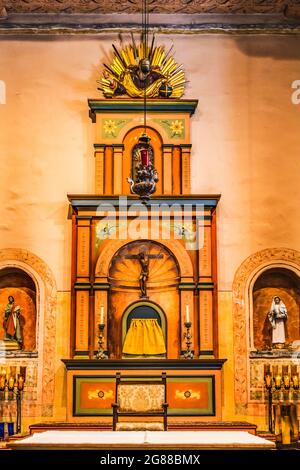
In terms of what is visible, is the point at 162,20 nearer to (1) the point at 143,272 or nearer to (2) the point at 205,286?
(1) the point at 143,272

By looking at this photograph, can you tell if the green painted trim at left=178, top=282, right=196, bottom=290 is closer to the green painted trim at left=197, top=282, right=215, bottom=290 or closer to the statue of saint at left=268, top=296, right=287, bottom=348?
the green painted trim at left=197, top=282, right=215, bottom=290

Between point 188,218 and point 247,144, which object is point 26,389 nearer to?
point 188,218

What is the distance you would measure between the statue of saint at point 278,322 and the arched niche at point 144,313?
139cm

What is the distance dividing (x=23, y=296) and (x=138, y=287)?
1575mm

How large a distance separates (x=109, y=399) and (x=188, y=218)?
2524 millimetres

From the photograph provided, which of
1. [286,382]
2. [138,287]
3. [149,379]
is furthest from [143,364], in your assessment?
[286,382]

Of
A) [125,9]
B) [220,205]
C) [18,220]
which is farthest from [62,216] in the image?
[125,9]

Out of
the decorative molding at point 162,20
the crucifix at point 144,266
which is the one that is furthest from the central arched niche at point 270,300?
the decorative molding at point 162,20

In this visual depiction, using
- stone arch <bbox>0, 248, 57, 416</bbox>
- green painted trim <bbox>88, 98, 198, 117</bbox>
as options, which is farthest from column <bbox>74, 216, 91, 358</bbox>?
green painted trim <bbox>88, 98, 198, 117</bbox>

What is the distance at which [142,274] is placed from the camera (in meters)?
9.88

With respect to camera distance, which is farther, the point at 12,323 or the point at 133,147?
the point at 133,147

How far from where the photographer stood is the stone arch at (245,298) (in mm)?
9711

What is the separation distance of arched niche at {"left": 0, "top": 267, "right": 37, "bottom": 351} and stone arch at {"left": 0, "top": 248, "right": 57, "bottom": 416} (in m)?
0.14

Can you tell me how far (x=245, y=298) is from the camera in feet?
32.6
